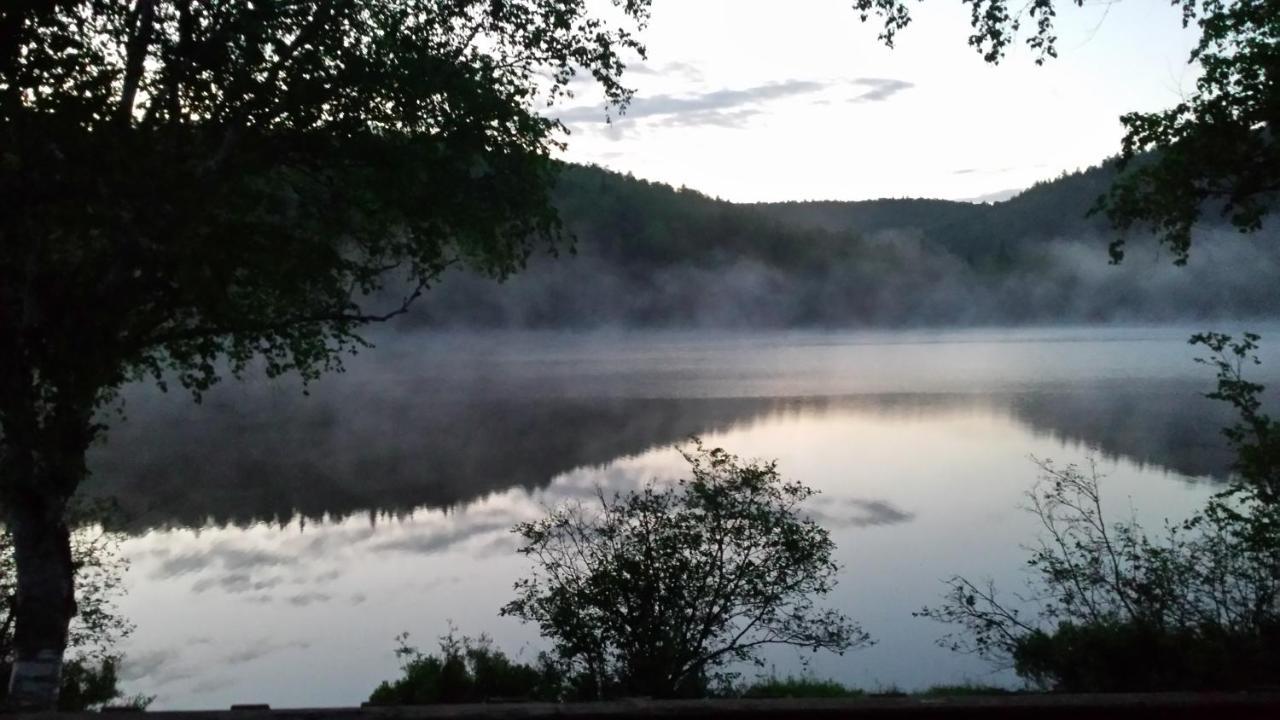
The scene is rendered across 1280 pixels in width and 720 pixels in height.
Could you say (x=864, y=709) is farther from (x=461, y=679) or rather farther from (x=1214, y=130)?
(x=461, y=679)


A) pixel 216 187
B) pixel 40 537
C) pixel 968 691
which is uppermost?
pixel 216 187

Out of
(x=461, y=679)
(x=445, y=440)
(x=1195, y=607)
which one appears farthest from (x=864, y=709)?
(x=445, y=440)

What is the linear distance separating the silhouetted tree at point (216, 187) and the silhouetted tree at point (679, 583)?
394cm

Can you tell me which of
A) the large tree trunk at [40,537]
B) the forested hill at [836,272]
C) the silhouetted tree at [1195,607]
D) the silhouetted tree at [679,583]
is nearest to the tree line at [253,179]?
the large tree trunk at [40,537]

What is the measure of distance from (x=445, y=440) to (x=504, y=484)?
44.7 feet

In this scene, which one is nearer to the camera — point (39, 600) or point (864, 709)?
point (864, 709)

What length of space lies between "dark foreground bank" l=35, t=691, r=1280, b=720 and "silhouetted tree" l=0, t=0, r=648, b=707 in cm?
427

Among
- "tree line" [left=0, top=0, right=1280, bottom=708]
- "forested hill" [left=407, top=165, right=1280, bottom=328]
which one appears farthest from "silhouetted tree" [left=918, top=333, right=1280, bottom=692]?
"forested hill" [left=407, top=165, right=1280, bottom=328]

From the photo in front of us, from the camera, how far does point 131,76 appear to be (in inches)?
272

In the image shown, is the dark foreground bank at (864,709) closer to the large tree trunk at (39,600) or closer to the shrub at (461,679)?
the large tree trunk at (39,600)

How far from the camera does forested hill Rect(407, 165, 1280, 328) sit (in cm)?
14150

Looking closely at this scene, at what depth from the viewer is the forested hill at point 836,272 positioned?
141500 mm

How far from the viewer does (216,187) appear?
22.2 ft

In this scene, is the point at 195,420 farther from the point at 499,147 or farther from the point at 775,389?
the point at 499,147
